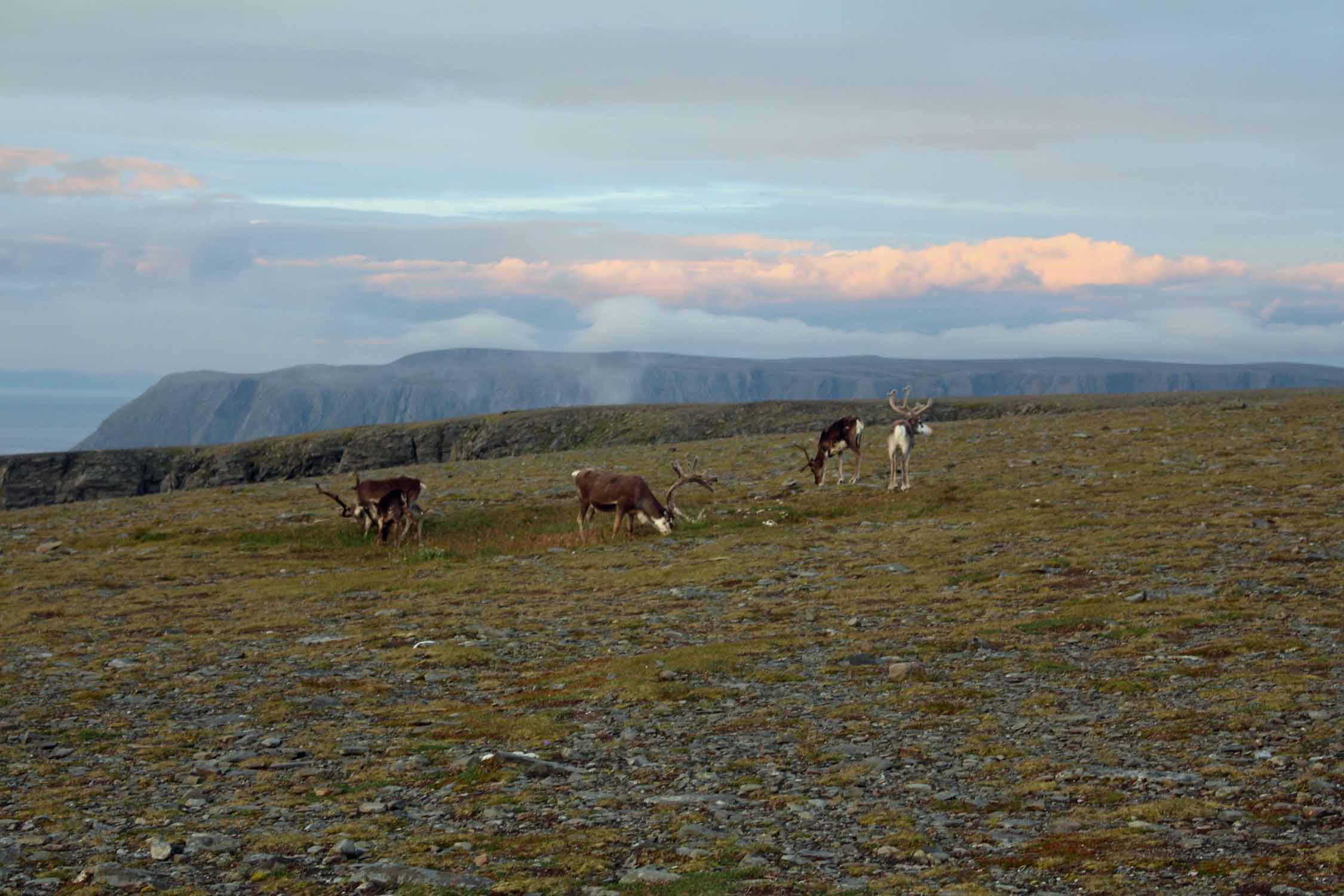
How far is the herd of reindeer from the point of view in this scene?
1225 inches

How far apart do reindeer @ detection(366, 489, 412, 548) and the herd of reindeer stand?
0.02 meters

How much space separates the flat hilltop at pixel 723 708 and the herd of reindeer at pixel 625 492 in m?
0.98

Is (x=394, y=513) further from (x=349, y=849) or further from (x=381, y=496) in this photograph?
(x=349, y=849)

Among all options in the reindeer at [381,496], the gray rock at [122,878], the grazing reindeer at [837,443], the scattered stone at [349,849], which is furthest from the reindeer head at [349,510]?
the gray rock at [122,878]

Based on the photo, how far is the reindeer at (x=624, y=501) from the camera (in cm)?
3097

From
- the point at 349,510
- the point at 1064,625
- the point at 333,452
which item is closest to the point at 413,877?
the point at 1064,625

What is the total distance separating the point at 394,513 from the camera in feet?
107

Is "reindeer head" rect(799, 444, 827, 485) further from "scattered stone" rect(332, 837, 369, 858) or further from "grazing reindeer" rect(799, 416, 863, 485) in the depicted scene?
"scattered stone" rect(332, 837, 369, 858)

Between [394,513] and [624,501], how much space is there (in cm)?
674

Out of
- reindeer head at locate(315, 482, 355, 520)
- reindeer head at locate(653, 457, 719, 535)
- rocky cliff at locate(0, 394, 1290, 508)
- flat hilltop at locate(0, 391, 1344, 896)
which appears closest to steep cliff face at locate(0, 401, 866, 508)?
rocky cliff at locate(0, 394, 1290, 508)

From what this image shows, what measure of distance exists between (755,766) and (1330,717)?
19.2 ft

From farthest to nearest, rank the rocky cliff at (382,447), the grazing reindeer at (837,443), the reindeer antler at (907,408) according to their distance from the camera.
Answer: the rocky cliff at (382,447), the grazing reindeer at (837,443), the reindeer antler at (907,408)

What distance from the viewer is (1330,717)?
11.8m

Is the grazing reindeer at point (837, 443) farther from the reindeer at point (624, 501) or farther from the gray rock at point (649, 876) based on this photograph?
the gray rock at point (649, 876)
